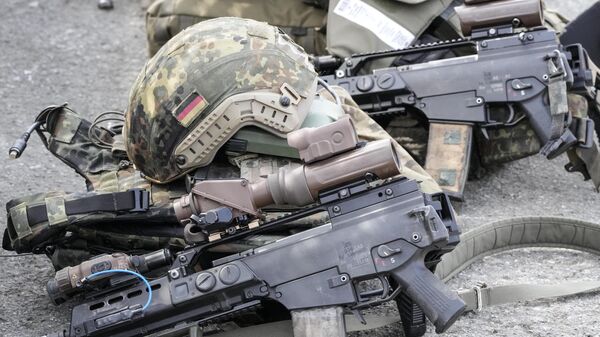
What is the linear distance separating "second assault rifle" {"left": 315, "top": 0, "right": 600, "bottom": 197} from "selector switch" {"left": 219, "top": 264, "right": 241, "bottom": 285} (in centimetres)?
172

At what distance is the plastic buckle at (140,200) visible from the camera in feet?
12.3

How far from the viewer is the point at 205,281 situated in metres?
3.30

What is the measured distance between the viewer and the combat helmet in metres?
3.66

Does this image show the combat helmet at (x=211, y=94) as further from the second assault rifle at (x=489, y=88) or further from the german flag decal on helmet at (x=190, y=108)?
the second assault rifle at (x=489, y=88)

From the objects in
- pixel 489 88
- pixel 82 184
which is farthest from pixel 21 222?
pixel 489 88

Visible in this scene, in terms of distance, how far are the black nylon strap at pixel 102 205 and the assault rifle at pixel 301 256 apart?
394 millimetres

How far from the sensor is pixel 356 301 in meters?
3.29

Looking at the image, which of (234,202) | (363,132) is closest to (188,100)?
(234,202)

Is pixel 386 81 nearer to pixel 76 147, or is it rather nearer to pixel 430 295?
pixel 76 147

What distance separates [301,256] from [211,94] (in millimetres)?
742

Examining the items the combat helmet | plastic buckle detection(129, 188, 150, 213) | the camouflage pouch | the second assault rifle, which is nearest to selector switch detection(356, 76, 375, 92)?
the second assault rifle

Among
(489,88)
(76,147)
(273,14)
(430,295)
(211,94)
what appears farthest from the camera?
(273,14)

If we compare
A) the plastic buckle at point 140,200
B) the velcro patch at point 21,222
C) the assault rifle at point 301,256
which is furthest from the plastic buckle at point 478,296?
the velcro patch at point 21,222

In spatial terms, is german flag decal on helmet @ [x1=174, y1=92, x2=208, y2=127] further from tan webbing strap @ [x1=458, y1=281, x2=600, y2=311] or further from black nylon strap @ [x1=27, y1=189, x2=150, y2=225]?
tan webbing strap @ [x1=458, y1=281, x2=600, y2=311]
